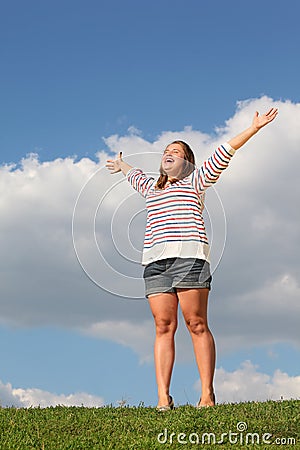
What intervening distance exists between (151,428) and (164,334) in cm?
122

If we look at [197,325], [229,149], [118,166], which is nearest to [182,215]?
[229,149]

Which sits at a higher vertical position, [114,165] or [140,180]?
[114,165]

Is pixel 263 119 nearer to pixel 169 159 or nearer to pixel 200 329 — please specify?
pixel 169 159

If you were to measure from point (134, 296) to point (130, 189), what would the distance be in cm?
132

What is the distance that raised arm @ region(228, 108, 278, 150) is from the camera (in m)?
8.00

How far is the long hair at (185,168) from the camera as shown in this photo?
8375 mm

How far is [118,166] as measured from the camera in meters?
9.21

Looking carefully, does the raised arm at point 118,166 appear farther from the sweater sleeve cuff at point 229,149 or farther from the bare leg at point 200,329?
the bare leg at point 200,329

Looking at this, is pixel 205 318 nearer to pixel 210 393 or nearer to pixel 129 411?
pixel 210 393

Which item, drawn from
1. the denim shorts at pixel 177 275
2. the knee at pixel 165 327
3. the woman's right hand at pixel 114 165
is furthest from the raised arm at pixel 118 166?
the knee at pixel 165 327

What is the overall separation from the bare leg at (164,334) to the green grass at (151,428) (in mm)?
408

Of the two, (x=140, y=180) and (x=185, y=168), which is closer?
(x=185, y=168)

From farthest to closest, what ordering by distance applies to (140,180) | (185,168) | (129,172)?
(129,172) → (140,180) → (185,168)

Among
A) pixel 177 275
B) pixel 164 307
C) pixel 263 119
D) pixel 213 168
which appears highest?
pixel 263 119
